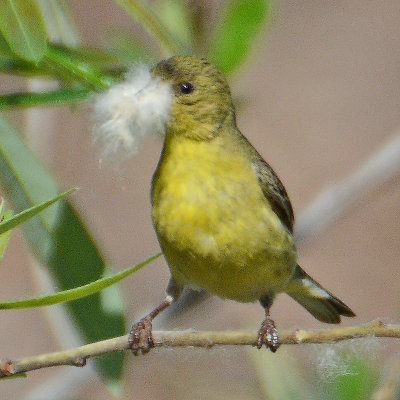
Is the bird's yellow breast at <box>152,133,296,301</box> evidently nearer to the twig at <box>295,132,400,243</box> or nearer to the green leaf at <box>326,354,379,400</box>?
the twig at <box>295,132,400,243</box>

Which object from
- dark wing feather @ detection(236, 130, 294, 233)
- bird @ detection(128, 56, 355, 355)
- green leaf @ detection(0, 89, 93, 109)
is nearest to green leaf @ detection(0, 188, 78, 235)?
green leaf @ detection(0, 89, 93, 109)

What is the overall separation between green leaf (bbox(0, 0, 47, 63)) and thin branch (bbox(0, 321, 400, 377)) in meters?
0.66

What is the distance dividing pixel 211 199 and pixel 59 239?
73cm

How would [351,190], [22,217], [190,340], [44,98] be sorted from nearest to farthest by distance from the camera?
[22,217]
[190,340]
[44,98]
[351,190]

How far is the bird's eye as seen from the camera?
10.3 ft

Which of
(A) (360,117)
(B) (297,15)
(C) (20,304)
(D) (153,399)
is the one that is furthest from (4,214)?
(B) (297,15)

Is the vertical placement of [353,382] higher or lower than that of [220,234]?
lower

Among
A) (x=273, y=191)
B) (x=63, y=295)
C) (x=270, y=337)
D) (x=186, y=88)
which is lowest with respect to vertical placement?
(x=63, y=295)

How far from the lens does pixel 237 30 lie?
290 cm

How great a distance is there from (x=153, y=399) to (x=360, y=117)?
11.3 feet

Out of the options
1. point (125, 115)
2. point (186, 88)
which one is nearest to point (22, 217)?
point (125, 115)

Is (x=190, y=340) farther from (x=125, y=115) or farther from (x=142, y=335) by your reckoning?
(x=142, y=335)

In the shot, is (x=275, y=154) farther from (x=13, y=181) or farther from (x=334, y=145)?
(x=13, y=181)

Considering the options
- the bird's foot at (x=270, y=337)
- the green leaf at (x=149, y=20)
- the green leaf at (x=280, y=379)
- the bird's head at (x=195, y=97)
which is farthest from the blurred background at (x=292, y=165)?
the green leaf at (x=149, y=20)
